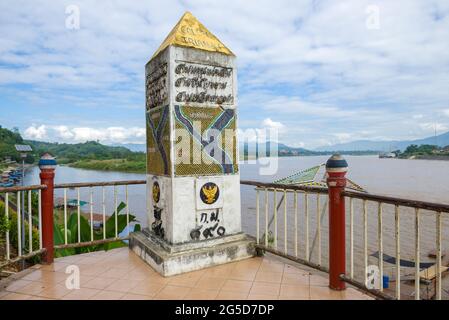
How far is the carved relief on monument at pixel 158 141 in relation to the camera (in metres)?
3.66

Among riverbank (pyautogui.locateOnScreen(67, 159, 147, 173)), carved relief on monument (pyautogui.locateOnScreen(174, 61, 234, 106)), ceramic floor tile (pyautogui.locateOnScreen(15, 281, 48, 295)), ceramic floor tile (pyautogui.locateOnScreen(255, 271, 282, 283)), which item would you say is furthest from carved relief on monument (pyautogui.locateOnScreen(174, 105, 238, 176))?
riverbank (pyautogui.locateOnScreen(67, 159, 147, 173))

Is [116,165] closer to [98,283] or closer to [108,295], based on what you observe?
[98,283]

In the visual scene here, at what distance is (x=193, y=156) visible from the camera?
370cm

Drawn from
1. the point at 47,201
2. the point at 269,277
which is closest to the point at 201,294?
the point at 269,277

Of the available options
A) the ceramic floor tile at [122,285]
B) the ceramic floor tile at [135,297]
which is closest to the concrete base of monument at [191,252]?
the ceramic floor tile at [122,285]

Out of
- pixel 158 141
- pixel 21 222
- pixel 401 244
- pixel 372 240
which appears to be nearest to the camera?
pixel 158 141

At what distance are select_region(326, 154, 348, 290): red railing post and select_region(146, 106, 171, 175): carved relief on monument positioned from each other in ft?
5.77

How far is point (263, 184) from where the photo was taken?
12.7ft

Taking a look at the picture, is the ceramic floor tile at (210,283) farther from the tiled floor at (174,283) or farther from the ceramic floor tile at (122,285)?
the ceramic floor tile at (122,285)

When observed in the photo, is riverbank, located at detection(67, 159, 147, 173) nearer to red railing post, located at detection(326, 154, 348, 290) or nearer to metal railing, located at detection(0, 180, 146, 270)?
metal railing, located at detection(0, 180, 146, 270)

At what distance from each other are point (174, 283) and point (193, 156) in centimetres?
138

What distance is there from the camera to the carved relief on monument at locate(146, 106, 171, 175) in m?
3.66
